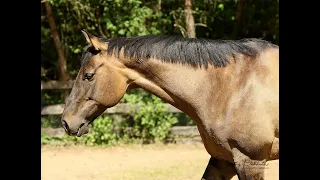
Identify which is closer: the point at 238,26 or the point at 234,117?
the point at 234,117

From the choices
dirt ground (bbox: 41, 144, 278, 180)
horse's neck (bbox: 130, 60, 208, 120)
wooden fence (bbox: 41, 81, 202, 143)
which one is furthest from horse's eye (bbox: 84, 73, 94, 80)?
wooden fence (bbox: 41, 81, 202, 143)

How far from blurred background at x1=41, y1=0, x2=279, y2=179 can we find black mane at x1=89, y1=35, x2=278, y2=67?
5.95m

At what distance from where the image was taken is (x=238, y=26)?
42.1 feet

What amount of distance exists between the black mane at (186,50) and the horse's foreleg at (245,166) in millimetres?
740

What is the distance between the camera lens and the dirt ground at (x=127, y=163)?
7.22 meters

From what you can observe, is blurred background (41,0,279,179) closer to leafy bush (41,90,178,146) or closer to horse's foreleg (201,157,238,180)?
leafy bush (41,90,178,146)

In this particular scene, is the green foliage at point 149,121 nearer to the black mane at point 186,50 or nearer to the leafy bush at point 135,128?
the leafy bush at point 135,128

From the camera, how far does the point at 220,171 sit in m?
3.90

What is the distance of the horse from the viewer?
359 centimetres

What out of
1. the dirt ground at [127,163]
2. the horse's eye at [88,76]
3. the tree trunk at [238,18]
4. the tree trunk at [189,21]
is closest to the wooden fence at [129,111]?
the dirt ground at [127,163]
